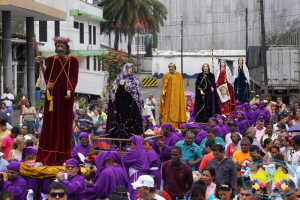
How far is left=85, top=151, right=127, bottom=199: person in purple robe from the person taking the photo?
339 inches

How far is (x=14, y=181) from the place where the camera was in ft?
29.3

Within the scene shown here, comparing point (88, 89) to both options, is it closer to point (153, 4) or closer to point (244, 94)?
point (244, 94)

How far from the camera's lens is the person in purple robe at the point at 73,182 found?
27.2 ft

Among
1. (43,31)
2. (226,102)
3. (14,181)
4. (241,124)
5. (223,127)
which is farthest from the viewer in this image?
(43,31)

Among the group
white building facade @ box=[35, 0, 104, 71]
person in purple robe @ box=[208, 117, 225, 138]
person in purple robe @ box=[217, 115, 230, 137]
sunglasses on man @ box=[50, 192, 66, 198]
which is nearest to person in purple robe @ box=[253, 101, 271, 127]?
person in purple robe @ box=[217, 115, 230, 137]

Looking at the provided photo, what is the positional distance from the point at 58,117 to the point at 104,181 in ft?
6.22

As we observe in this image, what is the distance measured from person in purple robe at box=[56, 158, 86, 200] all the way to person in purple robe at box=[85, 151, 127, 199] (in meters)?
0.18

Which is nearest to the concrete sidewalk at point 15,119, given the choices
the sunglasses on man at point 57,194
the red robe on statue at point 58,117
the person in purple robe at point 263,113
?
the person in purple robe at point 263,113

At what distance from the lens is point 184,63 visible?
55969 mm

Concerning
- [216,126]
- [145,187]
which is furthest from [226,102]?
[145,187]

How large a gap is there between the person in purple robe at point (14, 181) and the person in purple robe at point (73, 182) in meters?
0.71

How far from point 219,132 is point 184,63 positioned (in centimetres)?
4229

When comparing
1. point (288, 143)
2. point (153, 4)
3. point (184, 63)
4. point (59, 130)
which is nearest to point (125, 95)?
point (59, 130)

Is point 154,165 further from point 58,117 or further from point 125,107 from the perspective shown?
point 125,107
